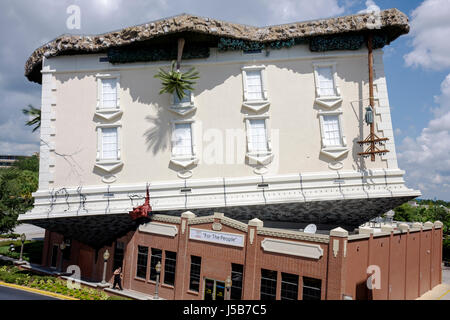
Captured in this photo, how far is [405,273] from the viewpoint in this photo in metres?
24.9

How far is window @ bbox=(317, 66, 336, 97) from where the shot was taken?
24000 millimetres

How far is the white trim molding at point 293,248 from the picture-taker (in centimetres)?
1784

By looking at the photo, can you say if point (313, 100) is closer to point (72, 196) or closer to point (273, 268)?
point (273, 268)

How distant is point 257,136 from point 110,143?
10.7 metres

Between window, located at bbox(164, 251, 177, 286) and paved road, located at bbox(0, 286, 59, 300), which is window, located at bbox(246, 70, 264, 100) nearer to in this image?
window, located at bbox(164, 251, 177, 286)

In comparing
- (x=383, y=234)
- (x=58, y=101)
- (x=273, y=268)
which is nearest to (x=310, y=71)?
(x=383, y=234)

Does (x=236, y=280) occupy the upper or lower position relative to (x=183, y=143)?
lower

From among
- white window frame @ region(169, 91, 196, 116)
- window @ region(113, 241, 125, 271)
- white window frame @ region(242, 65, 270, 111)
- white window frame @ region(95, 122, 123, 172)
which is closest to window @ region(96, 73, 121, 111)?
white window frame @ region(95, 122, 123, 172)

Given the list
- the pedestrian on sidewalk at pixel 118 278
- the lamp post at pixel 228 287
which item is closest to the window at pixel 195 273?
the lamp post at pixel 228 287

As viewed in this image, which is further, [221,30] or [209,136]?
[209,136]

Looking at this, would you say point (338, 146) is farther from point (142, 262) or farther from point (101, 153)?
point (101, 153)

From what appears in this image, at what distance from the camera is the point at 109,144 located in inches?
964

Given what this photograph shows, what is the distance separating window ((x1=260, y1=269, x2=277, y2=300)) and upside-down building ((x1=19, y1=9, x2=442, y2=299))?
14.6 ft

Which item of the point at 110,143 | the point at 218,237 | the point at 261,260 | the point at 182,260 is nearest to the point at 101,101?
the point at 110,143
